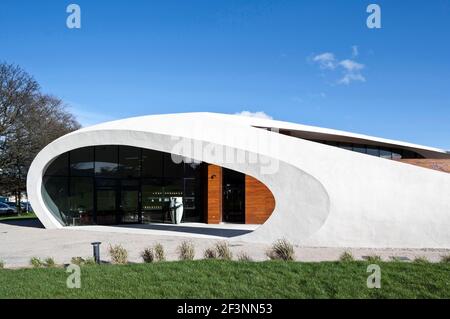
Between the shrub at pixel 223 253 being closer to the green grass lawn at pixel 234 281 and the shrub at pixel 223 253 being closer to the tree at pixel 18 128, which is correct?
the green grass lawn at pixel 234 281

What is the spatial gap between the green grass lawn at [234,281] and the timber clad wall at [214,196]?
485 inches

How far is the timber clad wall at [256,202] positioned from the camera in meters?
20.1

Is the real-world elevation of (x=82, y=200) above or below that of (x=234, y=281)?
above

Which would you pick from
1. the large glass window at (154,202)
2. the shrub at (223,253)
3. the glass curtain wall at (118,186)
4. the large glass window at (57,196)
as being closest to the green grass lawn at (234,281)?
the shrub at (223,253)

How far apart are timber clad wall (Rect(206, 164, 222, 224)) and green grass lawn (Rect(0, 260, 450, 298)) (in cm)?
1232

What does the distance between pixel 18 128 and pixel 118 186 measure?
15124 mm

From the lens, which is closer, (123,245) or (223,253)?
(223,253)

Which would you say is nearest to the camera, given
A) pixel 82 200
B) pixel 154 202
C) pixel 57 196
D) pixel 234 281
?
pixel 234 281

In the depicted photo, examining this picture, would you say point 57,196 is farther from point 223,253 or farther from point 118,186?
point 223,253

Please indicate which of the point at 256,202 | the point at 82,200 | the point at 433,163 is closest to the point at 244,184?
the point at 256,202

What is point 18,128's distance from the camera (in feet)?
101

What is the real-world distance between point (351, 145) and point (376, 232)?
17.5m

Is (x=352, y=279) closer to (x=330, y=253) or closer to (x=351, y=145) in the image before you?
(x=330, y=253)

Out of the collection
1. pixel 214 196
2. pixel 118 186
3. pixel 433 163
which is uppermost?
pixel 433 163
